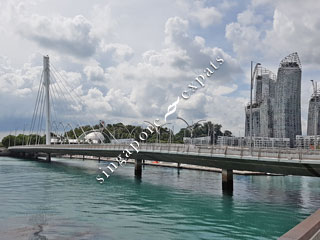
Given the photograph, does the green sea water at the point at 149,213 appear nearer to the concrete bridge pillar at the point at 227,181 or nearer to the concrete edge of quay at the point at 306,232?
the concrete bridge pillar at the point at 227,181

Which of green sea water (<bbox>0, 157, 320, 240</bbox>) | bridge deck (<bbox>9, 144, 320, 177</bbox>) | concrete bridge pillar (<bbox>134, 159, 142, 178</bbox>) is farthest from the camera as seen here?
concrete bridge pillar (<bbox>134, 159, 142, 178</bbox>)

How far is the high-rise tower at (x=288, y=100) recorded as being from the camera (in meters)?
178

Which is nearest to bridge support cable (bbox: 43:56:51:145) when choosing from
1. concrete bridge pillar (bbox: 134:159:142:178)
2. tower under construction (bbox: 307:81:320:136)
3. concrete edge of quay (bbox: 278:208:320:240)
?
concrete bridge pillar (bbox: 134:159:142:178)

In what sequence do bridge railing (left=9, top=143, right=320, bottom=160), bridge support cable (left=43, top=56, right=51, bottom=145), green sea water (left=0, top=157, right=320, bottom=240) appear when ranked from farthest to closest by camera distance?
bridge support cable (left=43, top=56, right=51, bottom=145), bridge railing (left=9, top=143, right=320, bottom=160), green sea water (left=0, top=157, right=320, bottom=240)

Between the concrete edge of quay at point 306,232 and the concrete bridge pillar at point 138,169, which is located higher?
the concrete edge of quay at point 306,232

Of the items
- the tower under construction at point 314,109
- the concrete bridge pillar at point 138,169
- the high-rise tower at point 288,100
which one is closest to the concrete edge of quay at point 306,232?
the tower under construction at point 314,109

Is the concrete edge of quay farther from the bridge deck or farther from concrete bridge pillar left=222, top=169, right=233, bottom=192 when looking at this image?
concrete bridge pillar left=222, top=169, right=233, bottom=192

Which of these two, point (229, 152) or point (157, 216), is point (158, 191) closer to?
point (229, 152)

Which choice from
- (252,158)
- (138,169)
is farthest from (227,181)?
Answer: (138,169)

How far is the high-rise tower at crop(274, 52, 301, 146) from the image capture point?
17812 cm

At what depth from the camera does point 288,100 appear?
182125 mm

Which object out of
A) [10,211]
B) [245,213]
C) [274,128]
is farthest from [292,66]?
[10,211]

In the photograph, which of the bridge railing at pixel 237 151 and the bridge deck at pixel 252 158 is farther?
the bridge deck at pixel 252 158

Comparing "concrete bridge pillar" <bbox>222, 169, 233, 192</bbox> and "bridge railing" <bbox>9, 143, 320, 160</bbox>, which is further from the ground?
"bridge railing" <bbox>9, 143, 320, 160</bbox>
